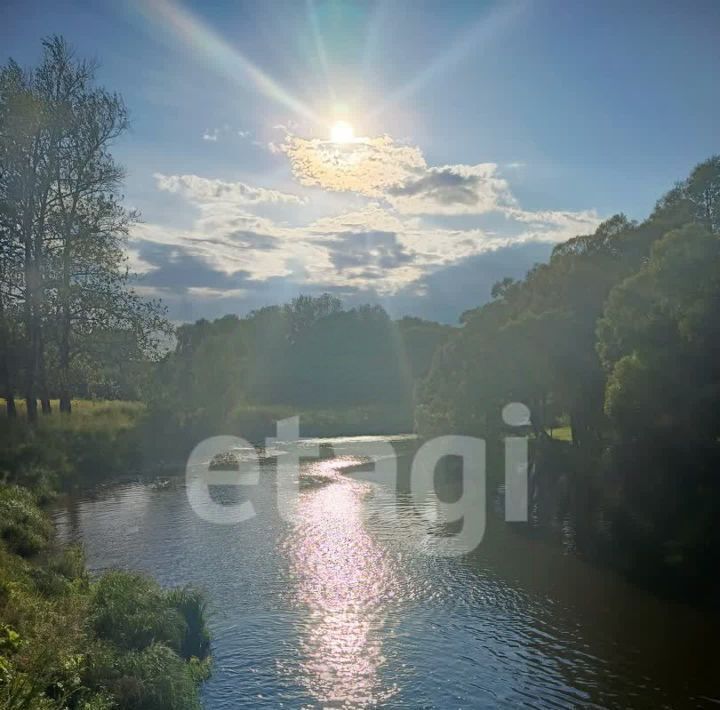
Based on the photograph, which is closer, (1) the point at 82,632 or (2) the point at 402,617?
(1) the point at 82,632

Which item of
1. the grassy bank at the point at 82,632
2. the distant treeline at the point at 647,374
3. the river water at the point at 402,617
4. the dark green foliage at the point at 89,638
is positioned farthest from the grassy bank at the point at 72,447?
the distant treeline at the point at 647,374

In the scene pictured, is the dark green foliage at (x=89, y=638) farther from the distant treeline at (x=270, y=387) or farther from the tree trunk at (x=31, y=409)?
the distant treeline at (x=270, y=387)

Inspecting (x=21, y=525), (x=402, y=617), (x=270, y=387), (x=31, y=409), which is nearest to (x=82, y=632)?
(x=402, y=617)

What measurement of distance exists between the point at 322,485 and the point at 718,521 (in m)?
26.0

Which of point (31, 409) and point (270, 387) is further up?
point (270, 387)

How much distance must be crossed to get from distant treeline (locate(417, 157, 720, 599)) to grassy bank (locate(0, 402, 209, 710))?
61.3ft

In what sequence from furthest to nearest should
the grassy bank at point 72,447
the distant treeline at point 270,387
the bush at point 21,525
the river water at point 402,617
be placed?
the distant treeline at point 270,387
the grassy bank at point 72,447
the bush at point 21,525
the river water at point 402,617

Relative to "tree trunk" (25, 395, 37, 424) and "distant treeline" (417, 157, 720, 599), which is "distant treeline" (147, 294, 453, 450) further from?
"distant treeline" (417, 157, 720, 599)

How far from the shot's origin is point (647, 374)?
3009 cm

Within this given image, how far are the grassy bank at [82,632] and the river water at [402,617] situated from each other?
63.0 inches

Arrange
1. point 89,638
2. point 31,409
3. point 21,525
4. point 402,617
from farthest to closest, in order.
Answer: point 31,409, point 21,525, point 402,617, point 89,638

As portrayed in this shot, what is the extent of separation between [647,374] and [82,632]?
→ 23542 millimetres

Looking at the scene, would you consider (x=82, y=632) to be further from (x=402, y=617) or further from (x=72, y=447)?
(x=72, y=447)

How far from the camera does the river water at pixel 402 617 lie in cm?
1819
